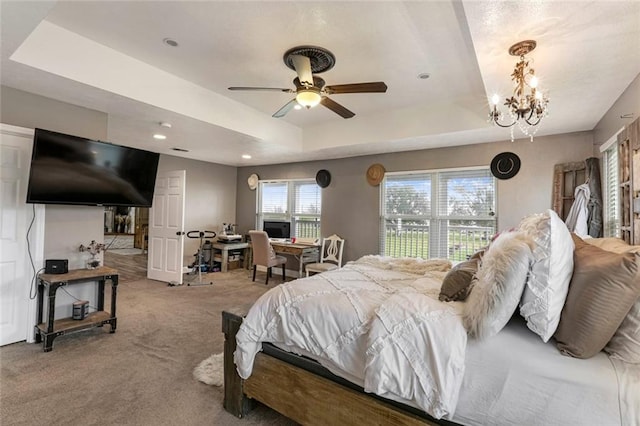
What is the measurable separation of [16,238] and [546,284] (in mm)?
4196

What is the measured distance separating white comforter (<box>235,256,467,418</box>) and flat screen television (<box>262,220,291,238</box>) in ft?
14.3

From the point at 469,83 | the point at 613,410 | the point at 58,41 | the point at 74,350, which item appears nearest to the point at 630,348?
the point at 613,410

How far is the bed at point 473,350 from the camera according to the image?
3.75 feet

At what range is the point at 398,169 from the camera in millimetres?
5176

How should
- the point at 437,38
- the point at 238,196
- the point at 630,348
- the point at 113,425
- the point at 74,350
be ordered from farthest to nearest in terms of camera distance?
the point at 238,196, the point at 74,350, the point at 437,38, the point at 113,425, the point at 630,348

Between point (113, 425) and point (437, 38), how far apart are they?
11.9 feet

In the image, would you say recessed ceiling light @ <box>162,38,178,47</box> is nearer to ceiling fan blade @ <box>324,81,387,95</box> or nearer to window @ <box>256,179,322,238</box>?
ceiling fan blade @ <box>324,81,387,95</box>

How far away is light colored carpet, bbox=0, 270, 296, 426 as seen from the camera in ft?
6.40

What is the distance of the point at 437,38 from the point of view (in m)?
2.55

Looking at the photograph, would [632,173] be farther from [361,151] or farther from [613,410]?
[361,151]

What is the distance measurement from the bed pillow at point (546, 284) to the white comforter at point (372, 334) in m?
0.30

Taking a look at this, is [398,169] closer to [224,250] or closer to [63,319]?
[224,250]

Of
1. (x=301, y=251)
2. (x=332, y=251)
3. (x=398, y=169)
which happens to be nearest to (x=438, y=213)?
(x=398, y=169)

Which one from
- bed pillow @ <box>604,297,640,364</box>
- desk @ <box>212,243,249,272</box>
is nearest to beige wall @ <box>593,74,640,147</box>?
bed pillow @ <box>604,297,640,364</box>
